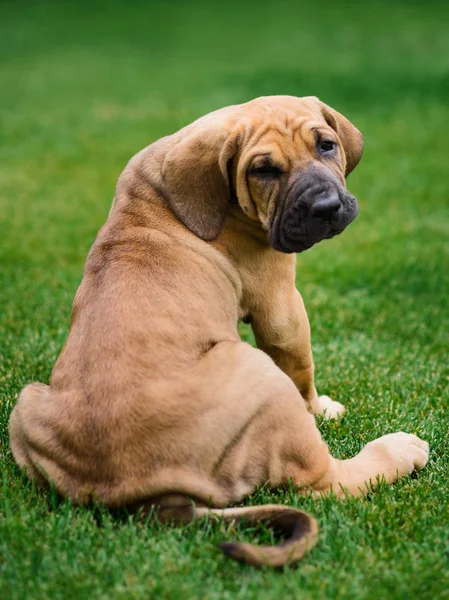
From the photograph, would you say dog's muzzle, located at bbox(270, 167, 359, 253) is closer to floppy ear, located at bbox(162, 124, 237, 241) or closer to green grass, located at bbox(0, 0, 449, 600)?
floppy ear, located at bbox(162, 124, 237, 241)

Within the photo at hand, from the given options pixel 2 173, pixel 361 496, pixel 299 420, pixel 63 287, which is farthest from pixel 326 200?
pixel 2 173

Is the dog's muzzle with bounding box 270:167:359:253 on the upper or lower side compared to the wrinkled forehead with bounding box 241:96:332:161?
lower

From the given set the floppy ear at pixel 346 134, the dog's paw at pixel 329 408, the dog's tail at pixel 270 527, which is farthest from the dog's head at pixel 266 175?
the dog's tail at pixel 270 527

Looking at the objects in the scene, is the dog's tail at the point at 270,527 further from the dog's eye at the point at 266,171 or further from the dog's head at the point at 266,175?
the dog's eye at the point at 266,171

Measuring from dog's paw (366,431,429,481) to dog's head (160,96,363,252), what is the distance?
1061 millimetres

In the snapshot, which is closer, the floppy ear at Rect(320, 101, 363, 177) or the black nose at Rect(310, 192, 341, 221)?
the black nose at Rect(310, 192, 341, 221)

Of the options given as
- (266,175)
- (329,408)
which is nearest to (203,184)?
(266,175)

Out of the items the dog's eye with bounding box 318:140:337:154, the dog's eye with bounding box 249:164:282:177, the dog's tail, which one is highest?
the dog's eye with bounding box 318:140:337:154

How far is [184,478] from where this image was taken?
139 inches

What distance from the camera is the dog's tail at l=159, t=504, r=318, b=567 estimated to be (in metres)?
3.28

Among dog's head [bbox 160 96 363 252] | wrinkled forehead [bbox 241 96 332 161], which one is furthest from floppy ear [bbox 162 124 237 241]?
wrinkled forehead [bbox 241 96 332 161]

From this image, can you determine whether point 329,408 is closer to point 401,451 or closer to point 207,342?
point 401,451

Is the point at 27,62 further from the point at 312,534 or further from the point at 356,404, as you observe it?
the point at 312,534

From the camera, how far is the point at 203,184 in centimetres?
433
